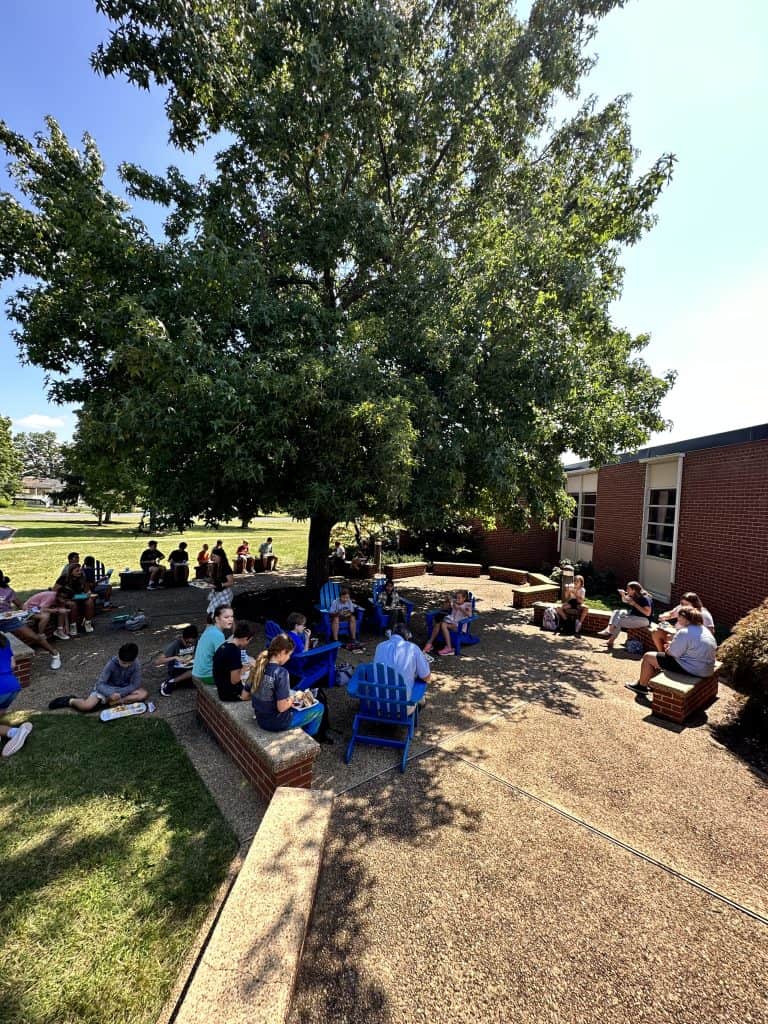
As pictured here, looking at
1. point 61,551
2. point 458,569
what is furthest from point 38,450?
point 458,569

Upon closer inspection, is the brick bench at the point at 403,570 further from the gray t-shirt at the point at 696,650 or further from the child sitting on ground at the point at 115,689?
the child sitting on ground at the point at 115,689

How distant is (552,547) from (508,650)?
1026 cm

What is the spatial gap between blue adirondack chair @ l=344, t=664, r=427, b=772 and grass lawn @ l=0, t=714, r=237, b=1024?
1675mm

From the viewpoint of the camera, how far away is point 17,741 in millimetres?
4453

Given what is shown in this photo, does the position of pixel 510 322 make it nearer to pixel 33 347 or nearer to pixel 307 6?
pixel 307 6

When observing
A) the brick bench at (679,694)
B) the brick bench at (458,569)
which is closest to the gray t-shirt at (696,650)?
the brick bench at (679,694)

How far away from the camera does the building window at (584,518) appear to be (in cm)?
1575

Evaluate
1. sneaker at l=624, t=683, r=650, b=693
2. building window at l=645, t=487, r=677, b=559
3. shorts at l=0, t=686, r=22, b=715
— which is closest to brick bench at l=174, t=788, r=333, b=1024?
shorts at l=0, t=686, r=22, b=715

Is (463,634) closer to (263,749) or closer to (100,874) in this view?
(263,749)

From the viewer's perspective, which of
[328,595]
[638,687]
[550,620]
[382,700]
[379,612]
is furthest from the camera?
[550,620]

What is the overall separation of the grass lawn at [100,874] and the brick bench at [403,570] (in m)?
11.5

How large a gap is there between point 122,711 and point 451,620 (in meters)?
5.46

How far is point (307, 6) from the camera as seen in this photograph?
7.72 meters

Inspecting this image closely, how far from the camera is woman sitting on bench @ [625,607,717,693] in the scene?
228 inches
